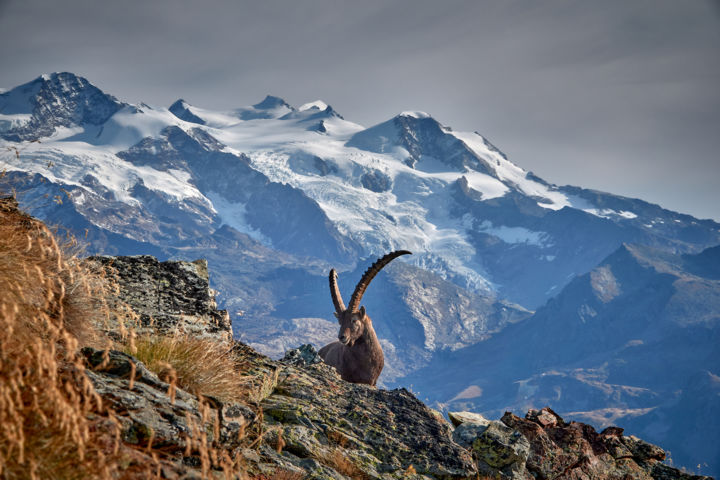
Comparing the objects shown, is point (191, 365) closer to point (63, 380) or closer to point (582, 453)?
point (63, 380)

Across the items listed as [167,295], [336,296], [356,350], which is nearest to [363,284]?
[336,296]

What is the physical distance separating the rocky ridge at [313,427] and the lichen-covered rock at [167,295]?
0.09 feet

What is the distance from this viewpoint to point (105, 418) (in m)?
4.45

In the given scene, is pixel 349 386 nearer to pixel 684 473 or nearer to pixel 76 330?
pixel 76 330

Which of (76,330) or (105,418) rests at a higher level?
(76,330)

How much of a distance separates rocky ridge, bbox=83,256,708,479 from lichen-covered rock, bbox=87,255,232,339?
1.1 inches

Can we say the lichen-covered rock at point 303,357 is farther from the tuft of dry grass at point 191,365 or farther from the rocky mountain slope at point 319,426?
the tuft of dry grass at point 191,365

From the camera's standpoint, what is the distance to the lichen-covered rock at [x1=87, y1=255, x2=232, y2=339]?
935cm

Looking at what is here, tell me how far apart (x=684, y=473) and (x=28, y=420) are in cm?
1338

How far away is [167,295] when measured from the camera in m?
10.4

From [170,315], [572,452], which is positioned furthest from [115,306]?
[572,452]

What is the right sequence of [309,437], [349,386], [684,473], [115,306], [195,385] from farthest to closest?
[684,473], [349,386], [115,306], [309,437], [195,385]

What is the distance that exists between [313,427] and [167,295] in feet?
14.1

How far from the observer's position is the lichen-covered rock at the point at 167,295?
935 centimetres
